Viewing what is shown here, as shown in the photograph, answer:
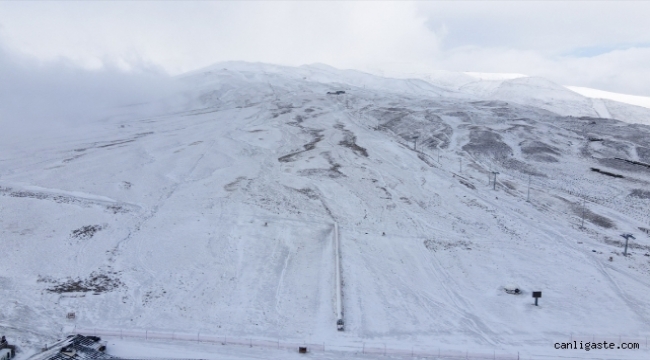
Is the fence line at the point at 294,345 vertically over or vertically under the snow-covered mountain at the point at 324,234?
under

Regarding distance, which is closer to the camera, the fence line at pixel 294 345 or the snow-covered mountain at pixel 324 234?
the fence line at pixel 294 345

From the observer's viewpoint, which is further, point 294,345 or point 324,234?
point 324,234

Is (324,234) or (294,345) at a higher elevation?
(324,234)

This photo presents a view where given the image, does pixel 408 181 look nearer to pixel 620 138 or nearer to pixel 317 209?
pixel 317 209

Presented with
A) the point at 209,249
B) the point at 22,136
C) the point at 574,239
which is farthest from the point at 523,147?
the point at 22,136
